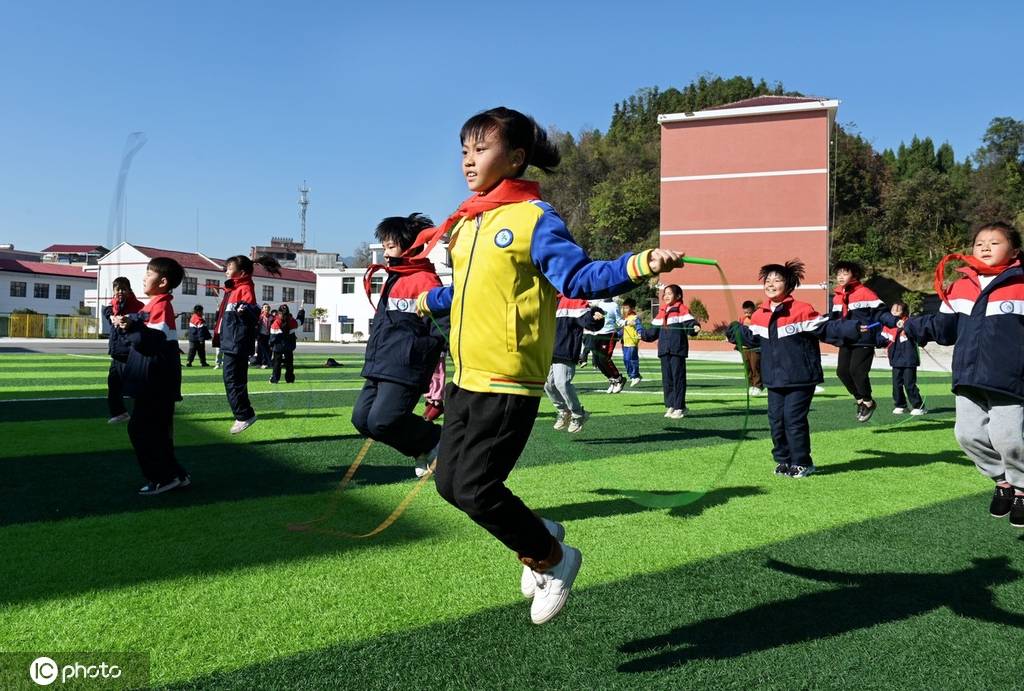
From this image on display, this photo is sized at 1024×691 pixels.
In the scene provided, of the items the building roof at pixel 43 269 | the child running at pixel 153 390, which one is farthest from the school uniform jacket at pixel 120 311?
the building roof at pixel 43 269

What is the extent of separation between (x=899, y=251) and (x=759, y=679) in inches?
2683

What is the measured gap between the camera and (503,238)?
3.31 meters

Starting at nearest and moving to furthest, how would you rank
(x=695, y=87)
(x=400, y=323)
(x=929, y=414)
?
(x=400, y=323) < (x=929, y=414) < (x=695, y=87)

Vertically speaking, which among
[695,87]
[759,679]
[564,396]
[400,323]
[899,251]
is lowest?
[759,679]

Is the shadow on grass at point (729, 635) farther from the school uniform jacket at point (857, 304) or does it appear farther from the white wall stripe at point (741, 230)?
the white wall stripe at point (741, 230)

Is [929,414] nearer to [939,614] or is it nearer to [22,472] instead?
[939,614]

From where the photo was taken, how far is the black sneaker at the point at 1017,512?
5.44m

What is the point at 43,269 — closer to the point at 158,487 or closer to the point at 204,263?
the point at 204,263

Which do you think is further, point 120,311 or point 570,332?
point 570,332

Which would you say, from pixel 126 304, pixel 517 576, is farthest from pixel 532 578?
pixel 126 304

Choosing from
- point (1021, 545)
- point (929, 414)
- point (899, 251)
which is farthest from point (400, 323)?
point (899, 251)

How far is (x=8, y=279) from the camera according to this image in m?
71.8

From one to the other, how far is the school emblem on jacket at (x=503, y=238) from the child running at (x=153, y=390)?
3980 millimetres

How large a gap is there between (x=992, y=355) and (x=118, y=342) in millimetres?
9081
